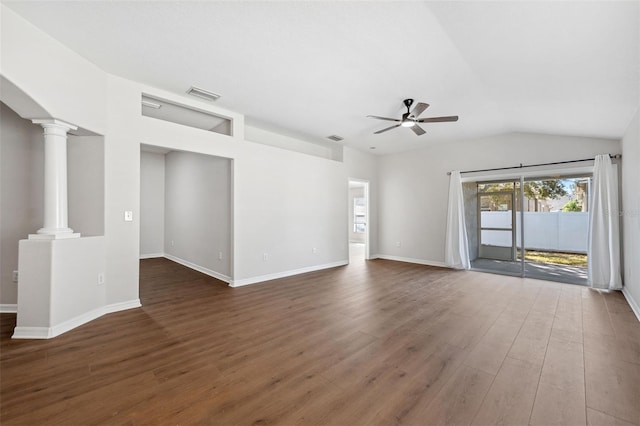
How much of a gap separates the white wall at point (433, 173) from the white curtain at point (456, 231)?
0.79ft

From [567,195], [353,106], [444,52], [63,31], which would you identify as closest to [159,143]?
[63,31]

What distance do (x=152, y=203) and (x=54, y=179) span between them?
489cm

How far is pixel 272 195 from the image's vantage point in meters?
5.09

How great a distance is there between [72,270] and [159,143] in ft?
6.19

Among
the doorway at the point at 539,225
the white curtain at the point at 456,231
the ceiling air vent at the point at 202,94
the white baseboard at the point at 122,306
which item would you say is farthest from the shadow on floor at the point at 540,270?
the white baseboard at the point at 122,306

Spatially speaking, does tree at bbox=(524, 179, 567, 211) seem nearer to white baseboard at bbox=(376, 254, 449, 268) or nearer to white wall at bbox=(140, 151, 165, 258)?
white baseboard at bbox=(376, 254, 449, 268)

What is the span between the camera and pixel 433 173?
6.45 m

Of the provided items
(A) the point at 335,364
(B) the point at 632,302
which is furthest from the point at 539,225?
(A) the point at 335,364

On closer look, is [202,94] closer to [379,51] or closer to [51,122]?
[51,122]

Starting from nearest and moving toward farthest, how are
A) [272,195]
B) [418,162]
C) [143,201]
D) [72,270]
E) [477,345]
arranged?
[477,345] < [72,270] < [272,195] < [418,162] < [143,201]

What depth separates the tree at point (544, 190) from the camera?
5.30m

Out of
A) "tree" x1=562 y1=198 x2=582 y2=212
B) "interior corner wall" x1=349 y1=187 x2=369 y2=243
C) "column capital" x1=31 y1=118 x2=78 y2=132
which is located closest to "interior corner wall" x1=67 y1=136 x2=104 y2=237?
"column capital" x1=31 y1=118 x2=78 y2=132

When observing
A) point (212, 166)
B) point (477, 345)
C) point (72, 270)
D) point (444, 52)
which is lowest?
point (477, 345)

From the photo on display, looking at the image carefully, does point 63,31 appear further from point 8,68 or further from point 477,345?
point 477,345
